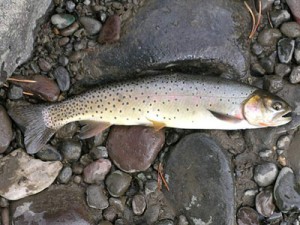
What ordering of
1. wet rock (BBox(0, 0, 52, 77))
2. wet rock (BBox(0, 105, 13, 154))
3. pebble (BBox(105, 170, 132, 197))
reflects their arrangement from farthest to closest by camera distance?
1. pebble (BBox(105, 170, 132, 197))
2. wet rock (BBox(0, 105, 13, 154))
3. wet rock (BBox(0, 0, 52, 77))

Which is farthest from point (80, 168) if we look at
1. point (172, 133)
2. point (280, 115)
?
point (280, 115)

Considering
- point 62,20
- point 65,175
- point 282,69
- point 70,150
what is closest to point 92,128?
point 70,150

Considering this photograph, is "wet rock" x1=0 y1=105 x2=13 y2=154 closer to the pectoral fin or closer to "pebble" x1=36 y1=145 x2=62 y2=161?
"pebble" x1=36 y1=145 x2=62 y2=161

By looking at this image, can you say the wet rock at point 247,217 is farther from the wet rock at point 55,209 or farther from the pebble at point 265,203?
the wet rock at point 55,209

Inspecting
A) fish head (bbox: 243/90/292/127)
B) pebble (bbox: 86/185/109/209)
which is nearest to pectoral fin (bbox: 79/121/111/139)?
pebble (bbox: 86/185/109/209)

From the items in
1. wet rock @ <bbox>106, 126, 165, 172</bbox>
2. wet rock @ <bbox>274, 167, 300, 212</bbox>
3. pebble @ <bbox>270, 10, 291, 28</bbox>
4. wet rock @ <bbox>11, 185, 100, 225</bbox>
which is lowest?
wet rock @ <bbox>11, 185, 100, 225</bbox>

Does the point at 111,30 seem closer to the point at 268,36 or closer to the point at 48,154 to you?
the point at 48,154

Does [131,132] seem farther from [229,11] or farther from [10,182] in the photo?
[229,11]
